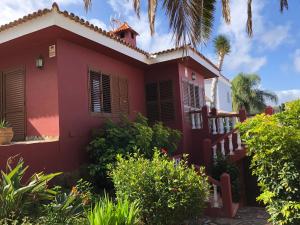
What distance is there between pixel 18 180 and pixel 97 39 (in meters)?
4.52

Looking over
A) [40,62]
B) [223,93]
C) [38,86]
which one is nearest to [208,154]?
[38,86]

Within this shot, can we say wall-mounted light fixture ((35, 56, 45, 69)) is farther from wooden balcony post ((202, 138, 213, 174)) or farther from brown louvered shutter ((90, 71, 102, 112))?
wooden balcony post ((202, 138, 213, 174))

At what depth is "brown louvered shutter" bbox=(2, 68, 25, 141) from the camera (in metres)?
8.63

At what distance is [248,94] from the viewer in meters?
32.1

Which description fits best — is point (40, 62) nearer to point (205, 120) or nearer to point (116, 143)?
point (116, 143)

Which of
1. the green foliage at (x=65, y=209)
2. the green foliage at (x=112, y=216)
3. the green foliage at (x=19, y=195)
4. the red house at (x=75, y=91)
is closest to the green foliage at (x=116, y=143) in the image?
the red house at (x=75, y=91)

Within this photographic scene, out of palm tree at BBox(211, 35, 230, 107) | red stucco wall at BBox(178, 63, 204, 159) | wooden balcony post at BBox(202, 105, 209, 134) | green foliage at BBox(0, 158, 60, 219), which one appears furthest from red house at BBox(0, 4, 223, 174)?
palm tree at BBox(211, 35, 230, 107)

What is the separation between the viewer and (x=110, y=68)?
9.91 meters

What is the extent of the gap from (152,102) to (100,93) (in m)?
2.76

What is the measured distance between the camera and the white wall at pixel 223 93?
29969 millimetres

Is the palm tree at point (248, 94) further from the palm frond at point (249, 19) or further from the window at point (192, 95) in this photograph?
the palm frond at point (249, 19)

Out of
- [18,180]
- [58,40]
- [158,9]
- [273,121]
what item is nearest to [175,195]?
[273,121]

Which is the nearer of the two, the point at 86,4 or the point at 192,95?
the point at 86,4

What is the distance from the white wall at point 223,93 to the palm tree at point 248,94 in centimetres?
61
